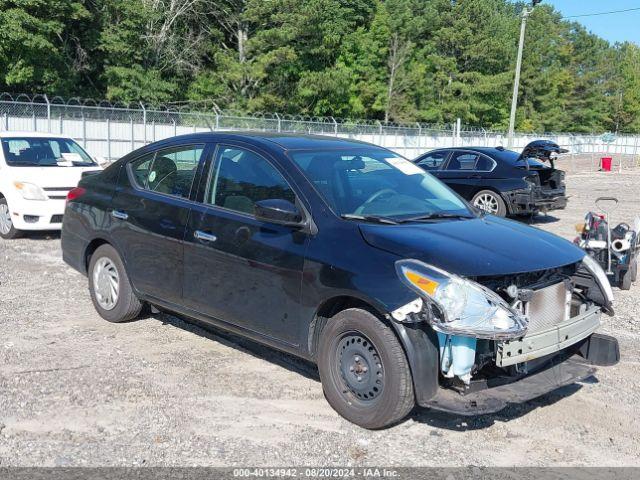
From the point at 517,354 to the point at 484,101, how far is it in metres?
61.1

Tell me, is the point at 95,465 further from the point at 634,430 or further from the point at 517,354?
the point at 634,430

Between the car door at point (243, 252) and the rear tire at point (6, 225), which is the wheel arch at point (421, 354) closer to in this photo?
the car door at point (243, 252)

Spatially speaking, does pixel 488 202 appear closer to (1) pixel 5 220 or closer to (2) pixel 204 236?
(1) pixel 5 220

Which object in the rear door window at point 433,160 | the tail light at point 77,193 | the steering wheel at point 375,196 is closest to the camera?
the steering wheel at point 375,196

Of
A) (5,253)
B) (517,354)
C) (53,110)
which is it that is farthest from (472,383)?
(53,110)

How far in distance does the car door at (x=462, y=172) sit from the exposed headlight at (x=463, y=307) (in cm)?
989

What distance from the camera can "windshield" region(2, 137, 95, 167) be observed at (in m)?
10.8

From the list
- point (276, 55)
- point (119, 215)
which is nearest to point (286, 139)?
point (119, 215)

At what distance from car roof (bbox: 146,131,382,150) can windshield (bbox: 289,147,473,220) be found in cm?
11

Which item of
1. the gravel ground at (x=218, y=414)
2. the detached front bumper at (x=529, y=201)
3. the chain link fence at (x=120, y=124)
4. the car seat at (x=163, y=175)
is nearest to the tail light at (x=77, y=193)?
the car seat at (x=163, y=175)

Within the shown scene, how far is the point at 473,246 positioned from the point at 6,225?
843 cm

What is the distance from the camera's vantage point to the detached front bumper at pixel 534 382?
12.9 ft

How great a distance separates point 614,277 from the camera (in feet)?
27.3

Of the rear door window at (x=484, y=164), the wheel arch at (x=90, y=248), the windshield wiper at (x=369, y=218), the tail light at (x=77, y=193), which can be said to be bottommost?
the wheel arch at (x=90, y=248)
